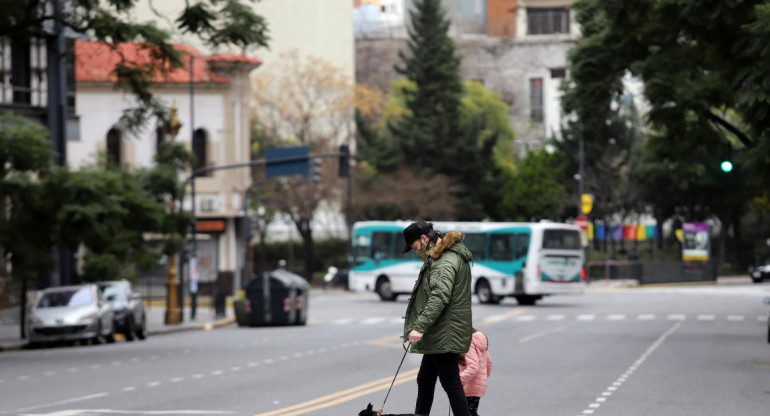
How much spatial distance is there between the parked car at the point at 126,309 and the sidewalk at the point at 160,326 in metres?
2.35

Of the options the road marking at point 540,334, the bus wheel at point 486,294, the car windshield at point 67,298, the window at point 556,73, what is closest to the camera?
the road marking at point 540,334

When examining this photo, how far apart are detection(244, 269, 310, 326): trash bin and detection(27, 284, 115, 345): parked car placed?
25.4ft

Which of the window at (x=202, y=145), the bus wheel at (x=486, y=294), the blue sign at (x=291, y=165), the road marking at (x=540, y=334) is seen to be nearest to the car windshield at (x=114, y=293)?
the blue sign at (x=291, y=165)

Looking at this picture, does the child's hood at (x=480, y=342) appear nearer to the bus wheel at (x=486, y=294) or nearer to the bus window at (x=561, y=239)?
the bus window at (x=561, y=239)

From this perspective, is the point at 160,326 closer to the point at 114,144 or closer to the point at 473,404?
the point at 114,144

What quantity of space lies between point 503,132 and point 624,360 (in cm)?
7296

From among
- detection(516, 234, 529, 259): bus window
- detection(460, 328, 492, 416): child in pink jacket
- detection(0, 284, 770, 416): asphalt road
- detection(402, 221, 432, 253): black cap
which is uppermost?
detection(402, 221, 432, 253): black cap

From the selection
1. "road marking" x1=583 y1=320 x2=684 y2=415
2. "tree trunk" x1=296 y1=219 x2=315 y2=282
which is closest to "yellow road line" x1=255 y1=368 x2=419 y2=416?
"road marking" x1=583 y1=320 x2=684 y2=415

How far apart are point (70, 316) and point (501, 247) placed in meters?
24.2

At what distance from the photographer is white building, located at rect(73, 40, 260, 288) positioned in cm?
6544

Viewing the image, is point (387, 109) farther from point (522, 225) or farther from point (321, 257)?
point (522, 225)

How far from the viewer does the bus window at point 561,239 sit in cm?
5422

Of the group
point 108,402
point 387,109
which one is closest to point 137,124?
point 108,402

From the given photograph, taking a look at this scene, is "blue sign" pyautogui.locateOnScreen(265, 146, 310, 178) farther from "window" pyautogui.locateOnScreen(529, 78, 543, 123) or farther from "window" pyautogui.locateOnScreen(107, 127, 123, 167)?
"window" pyautogui.locateOnScreen(529, 78, 543, 123)
